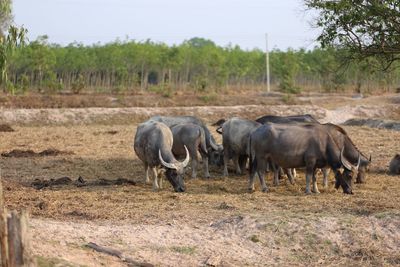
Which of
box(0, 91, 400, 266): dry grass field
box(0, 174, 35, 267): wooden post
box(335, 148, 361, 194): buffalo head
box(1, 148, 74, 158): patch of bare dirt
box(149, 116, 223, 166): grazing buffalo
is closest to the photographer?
box(0, 174, 35, 267): wooden post

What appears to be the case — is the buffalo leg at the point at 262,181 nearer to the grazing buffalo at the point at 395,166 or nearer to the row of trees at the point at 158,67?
the grazing buffalo at the point at 395,166

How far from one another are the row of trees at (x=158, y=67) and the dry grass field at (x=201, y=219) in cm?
3482

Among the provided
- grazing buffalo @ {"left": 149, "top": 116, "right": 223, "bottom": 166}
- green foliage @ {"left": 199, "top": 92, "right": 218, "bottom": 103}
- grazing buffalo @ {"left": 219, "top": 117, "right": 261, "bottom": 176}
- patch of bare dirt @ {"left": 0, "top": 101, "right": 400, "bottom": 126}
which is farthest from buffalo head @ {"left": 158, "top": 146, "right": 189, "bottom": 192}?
green foliage @ {"left": 199, "top": 92, "right": 218, "bottom": 103}

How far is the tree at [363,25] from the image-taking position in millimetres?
18672

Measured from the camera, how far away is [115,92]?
52.2m

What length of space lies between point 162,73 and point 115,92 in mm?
20987

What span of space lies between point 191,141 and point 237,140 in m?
1.39

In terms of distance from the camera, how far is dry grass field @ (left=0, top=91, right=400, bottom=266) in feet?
36.3

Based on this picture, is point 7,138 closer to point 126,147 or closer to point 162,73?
point 126,147

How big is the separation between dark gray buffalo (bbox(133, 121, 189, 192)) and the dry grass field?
1.28ft

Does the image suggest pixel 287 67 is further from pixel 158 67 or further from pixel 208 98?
pixel 208 98

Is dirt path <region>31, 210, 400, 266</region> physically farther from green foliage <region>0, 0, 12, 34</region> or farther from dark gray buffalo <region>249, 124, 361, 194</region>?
green foliage <region>0, 0, 12, 34</region>

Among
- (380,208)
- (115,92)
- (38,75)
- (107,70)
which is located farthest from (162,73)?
(380,208)

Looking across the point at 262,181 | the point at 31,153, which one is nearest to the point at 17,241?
the point at 262,181
